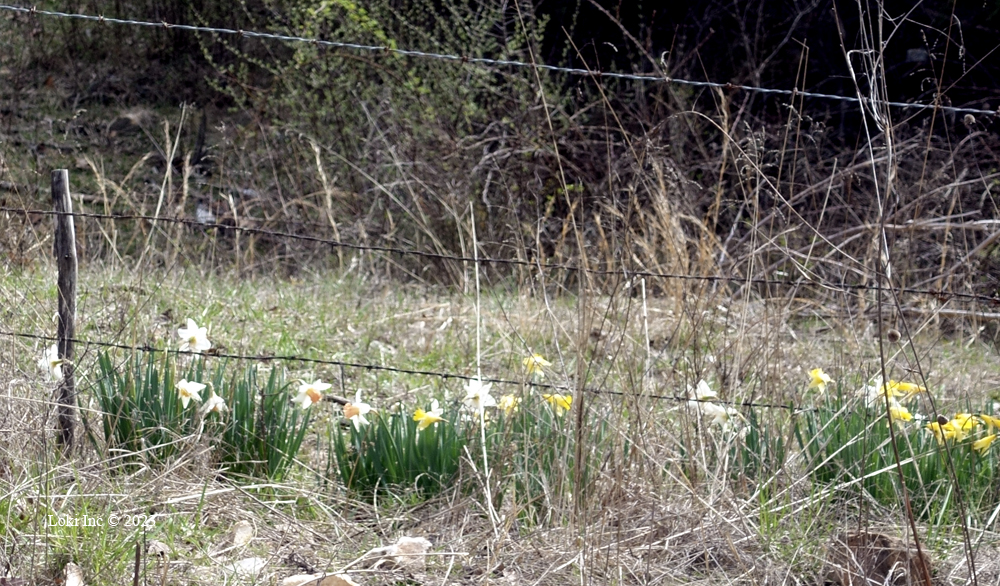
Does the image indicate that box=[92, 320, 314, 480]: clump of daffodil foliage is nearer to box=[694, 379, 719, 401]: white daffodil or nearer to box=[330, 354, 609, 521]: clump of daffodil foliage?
box=[330, 354, 609, 521]: clump of daffodil foliage

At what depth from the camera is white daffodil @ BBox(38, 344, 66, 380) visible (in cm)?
296

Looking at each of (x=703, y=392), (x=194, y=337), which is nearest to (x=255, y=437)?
(x=194, y=337)

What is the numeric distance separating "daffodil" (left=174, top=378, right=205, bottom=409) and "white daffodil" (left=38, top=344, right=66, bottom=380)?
35 cm

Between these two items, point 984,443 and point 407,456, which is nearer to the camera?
point 984,443

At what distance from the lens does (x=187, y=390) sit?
2951 millimetres

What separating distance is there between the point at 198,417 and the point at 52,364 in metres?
0.51

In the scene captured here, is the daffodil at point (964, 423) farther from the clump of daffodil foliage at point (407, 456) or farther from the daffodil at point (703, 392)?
the clump of daffodil foliage at point (407, 456)

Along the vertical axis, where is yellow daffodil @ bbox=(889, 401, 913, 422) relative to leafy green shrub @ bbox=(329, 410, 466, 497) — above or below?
above

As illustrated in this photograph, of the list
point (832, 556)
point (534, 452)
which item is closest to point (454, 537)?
point (534, 452)

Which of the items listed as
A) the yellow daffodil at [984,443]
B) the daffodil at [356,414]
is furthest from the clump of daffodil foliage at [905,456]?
the daffodil at [356,414]

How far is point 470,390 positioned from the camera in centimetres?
303

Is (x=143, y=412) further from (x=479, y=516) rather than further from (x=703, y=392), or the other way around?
(x=703, y=392)

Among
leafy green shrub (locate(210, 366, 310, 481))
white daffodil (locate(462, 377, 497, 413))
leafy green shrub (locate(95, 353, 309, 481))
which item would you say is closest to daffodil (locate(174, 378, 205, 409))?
leafy green shrub (locate(95, 353, 309, 481))

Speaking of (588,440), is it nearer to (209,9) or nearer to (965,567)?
(965,567)
